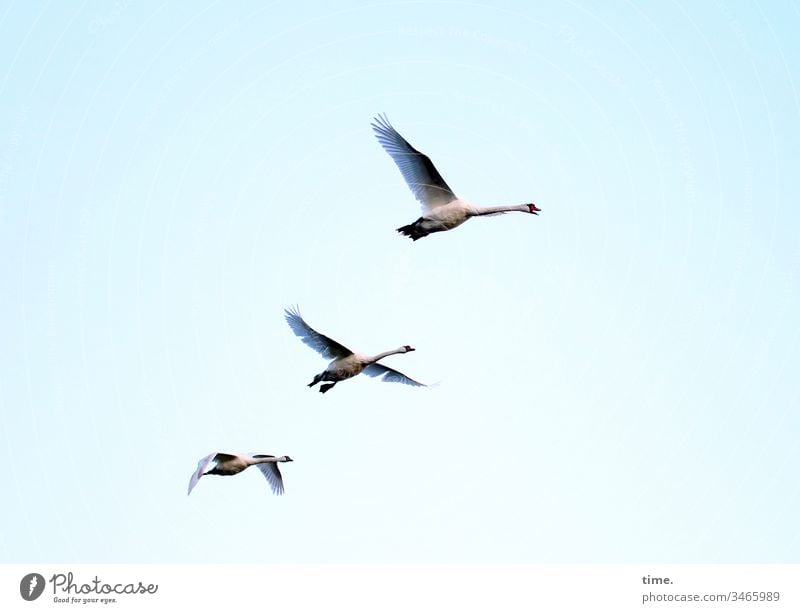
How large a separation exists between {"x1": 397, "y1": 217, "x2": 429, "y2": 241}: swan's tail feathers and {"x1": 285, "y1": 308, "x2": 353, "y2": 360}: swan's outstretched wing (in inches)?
150

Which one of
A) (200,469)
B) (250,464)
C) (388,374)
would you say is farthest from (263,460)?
(200,469)

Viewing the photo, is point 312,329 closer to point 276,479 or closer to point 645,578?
point 276,479

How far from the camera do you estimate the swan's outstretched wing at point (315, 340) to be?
132ft

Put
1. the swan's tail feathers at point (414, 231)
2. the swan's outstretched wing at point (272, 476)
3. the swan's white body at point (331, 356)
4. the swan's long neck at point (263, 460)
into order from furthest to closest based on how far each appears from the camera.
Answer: the swan's outstretched wing at point (272, 476) < the swan's long neck at point (263, 460) < the swan's white body at point (331, 356) < the swan's tail feathers at point (414, 231)

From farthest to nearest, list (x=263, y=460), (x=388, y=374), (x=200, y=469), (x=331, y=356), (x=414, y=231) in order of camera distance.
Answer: (x=388, y=374) < (x=263, y=460) < (x=331, y=356) < (x=414, y=231) < (x=200, y=469)

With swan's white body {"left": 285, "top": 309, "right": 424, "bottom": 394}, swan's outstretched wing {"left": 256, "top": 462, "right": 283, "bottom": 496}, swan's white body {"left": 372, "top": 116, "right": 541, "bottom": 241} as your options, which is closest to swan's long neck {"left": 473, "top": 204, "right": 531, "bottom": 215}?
swan's white body {"left": 372, "top": 116, "right": 541, "bottom": 241}

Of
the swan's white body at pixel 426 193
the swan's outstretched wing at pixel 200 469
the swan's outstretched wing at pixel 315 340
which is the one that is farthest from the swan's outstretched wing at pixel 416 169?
the swan's outstretched wing at pixel 200 469

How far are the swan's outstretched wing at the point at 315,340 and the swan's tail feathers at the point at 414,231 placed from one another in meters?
3.80

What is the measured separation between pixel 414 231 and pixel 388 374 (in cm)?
697

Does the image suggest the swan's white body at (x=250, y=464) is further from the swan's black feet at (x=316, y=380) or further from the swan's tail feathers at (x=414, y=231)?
the swan's tail feathers at (x=414, y=231)

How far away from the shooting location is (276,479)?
45219 mm

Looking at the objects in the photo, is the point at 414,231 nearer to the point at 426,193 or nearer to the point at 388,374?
the point at 426,193

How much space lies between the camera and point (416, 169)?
1480 inches

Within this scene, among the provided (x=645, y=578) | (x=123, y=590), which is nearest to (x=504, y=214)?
(x=645, y=578)
